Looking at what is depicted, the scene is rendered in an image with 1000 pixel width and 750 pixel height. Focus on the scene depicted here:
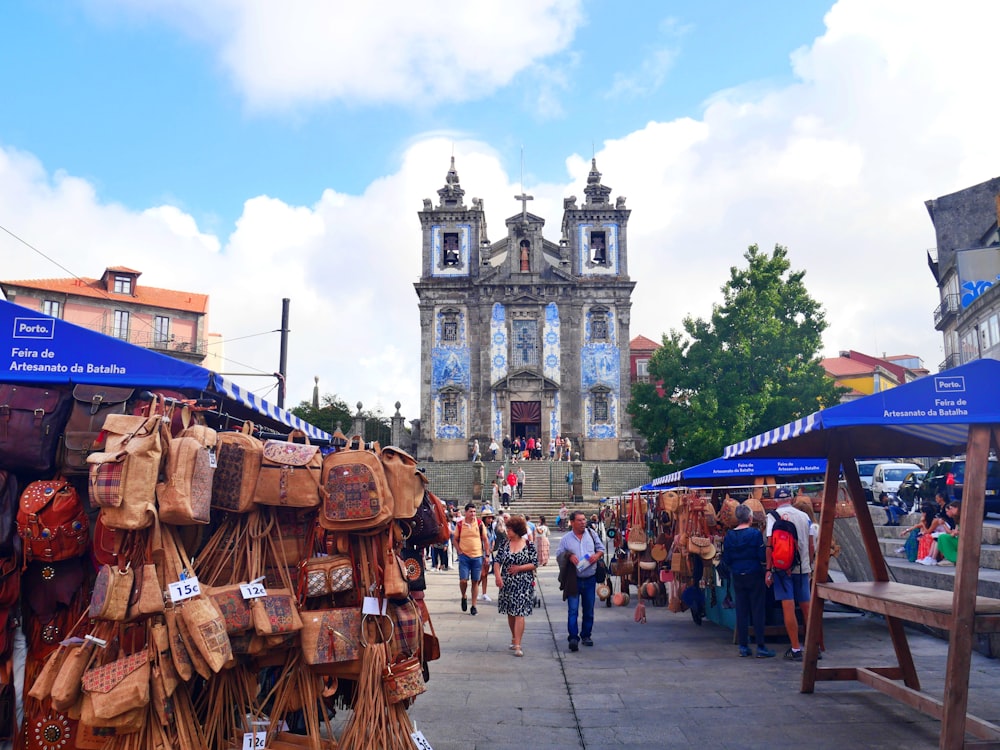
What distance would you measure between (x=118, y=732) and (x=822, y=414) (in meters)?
4.83

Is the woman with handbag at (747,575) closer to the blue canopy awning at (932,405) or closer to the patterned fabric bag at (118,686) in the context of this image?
the blue canopy awning at (932,405)

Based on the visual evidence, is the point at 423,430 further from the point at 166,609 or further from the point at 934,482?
the point at 166,609

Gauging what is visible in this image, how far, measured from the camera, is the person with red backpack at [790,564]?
8.33 metres

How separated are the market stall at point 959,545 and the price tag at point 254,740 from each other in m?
4.06

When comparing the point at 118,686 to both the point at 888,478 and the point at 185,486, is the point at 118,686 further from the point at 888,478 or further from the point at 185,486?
the point at 888,478

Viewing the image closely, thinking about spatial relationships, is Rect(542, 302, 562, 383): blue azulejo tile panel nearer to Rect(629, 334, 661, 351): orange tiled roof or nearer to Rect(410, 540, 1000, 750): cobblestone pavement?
Rect(629, 334, 661, 351): orange tiled roof

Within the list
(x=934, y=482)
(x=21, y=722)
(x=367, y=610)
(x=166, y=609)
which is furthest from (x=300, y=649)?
(x=934, y=482)

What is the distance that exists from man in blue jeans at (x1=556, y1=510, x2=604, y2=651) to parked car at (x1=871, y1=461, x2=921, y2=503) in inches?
713

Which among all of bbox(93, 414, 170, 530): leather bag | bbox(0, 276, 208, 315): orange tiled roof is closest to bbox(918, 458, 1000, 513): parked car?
bbox(93, 414, 170, 530): leather bag

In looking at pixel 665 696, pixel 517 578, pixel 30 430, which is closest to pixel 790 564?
pixel 665 696

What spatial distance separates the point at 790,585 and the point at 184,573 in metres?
6.52

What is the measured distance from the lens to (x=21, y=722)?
4949 millimetres

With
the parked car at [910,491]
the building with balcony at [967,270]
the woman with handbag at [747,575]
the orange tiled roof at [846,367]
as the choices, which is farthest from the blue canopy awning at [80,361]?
the orange tiled roof at [846,367]

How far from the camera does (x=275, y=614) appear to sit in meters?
4.49
